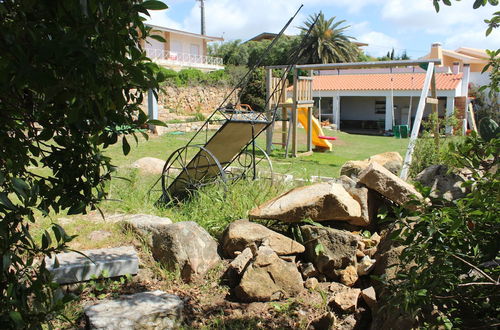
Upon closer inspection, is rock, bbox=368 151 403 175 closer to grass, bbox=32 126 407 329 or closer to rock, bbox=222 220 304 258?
grass, bbox=32 126 407 329

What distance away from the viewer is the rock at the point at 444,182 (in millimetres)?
5332

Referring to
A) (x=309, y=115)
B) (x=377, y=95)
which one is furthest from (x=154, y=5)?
(x=377, y=95)

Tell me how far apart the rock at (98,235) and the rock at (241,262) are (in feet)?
4.67

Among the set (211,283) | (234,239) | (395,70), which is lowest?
(211,283)

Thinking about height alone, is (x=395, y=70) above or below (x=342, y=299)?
above

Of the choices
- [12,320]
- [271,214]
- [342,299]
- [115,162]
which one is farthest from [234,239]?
[115,162]

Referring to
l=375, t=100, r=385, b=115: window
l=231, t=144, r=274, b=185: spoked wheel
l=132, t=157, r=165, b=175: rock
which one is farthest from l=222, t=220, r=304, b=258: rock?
l=375, t=100, r=385, b=115: window

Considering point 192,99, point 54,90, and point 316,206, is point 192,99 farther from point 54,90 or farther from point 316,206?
point 54,90

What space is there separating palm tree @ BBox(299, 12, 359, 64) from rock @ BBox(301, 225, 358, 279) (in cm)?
4136

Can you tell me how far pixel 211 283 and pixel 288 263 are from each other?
70 cm

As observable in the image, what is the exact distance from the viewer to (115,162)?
1071 centimetres

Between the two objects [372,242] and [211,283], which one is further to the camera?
[372,242]

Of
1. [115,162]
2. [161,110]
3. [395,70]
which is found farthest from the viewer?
[395,70]

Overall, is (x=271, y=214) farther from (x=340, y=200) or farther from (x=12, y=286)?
(x=12, y=286)
